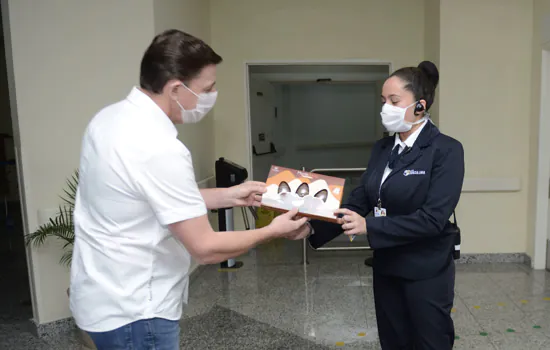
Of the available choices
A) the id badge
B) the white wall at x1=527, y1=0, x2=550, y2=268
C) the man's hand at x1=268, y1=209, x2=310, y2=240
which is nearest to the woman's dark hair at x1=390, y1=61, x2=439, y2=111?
the id badge

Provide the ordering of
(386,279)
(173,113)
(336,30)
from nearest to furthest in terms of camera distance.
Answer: (173,113) → (386,279) → (336,30)

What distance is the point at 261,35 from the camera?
4574 mm

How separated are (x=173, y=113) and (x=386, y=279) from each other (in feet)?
3.77

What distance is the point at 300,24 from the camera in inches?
179

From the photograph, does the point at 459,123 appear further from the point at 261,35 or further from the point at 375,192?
the point at 375,192

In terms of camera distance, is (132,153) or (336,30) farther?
(336,30)

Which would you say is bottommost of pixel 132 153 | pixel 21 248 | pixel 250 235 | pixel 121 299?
pixel 21 248

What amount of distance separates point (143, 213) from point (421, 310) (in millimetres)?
1158

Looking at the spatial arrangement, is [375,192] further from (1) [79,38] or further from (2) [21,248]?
(2) [21,248]

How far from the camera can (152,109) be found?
110 cm

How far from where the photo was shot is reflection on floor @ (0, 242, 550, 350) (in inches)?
103

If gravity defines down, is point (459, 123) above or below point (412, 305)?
above

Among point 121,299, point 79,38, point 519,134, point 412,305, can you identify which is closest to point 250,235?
point 121,299

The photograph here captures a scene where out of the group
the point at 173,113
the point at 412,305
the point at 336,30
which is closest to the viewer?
the point at 173,113
